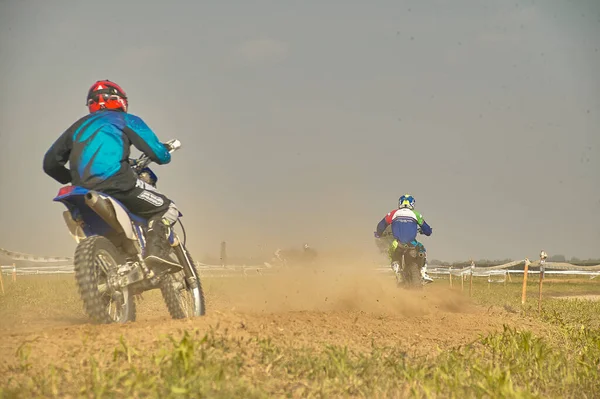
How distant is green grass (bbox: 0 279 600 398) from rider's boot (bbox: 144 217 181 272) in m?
1.63

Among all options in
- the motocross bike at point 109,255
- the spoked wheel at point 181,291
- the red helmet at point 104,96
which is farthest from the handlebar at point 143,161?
the spoked wheel at point 181,291

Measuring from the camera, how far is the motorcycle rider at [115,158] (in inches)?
243

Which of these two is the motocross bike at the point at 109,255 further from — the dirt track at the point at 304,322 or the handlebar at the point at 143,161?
the dirt track at the point at 304,322

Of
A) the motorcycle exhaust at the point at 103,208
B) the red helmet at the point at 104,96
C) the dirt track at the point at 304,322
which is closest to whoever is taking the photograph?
the dirt track at the point at 304,322

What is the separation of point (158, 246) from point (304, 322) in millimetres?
1551

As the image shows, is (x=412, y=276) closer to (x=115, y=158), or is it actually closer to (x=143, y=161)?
(x=143, y=161)

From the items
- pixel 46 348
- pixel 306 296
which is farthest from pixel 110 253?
pixel 306 296

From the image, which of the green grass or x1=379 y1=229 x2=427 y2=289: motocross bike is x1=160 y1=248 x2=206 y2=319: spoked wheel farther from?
x1=379 y1=229 x2=427 y2=289: motocross bike

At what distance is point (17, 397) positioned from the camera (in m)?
3.45

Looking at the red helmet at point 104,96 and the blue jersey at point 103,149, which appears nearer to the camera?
the blue jersey at point 103,149

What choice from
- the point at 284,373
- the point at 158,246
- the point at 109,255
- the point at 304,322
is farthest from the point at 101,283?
the point at 284,373

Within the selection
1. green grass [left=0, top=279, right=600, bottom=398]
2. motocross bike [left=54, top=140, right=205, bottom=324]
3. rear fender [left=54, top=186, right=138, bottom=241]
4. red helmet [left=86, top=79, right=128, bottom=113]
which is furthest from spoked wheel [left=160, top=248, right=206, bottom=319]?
green grass [left=0, top=279, right=600, bottom=398]

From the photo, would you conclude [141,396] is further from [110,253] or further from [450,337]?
[450,337]

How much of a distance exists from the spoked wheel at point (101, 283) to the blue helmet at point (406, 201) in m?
7.94
